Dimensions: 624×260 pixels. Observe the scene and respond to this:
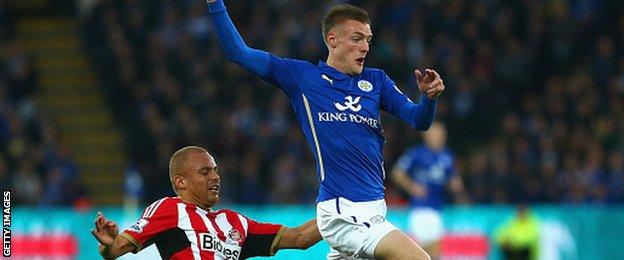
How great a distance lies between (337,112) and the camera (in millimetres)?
6727

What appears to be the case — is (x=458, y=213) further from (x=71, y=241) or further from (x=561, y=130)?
(x=71, y=241)

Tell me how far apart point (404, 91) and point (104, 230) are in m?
12.8

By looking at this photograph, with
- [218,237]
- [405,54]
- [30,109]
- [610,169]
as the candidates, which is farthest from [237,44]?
[30,109]

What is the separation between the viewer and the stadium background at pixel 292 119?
56.7ft

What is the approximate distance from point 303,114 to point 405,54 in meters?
13.2

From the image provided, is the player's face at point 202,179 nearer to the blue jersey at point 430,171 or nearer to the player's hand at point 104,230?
the player's hand at point 104,230

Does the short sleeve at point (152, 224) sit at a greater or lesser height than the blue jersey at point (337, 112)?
lesser

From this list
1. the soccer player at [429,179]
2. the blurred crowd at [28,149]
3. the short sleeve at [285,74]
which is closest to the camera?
the short sleeve at [285,74]

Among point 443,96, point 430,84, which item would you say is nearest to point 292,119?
point 443,96

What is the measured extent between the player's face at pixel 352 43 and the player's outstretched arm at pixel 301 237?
845 millimetres

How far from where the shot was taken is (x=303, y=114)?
22.4 ft

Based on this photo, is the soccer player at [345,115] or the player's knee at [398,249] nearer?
the player's knee at [398,249]

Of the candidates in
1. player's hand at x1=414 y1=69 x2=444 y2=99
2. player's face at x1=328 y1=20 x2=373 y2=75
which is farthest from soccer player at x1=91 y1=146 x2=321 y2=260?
player's hand at x1=414 y1=69 x2=444 y2=99

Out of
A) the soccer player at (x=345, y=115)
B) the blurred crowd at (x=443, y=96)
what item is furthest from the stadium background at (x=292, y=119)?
the soccer player at (x=345, y=115)
